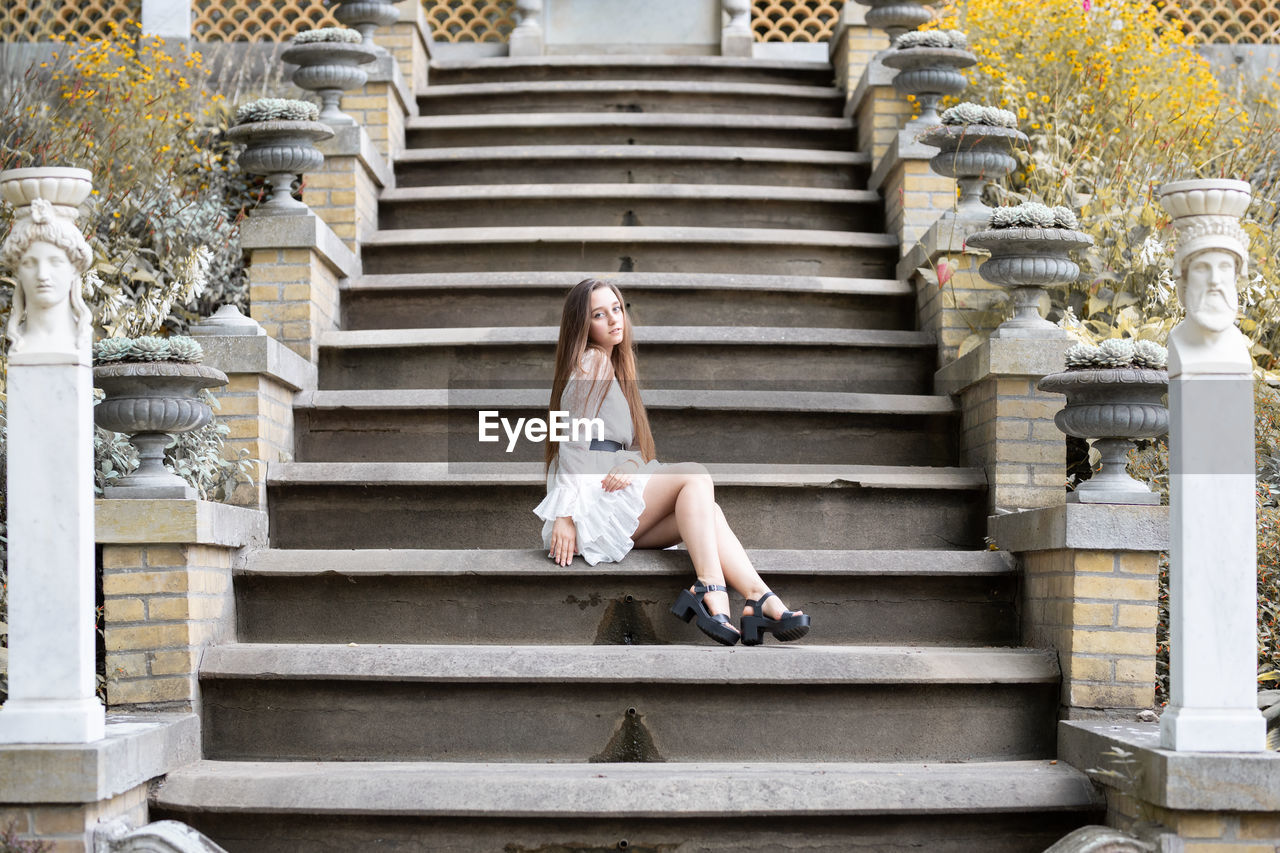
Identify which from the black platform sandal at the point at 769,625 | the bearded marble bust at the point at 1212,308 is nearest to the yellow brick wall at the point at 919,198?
the black platform sandal at the point at 769,625

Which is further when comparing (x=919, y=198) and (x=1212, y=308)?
(x=919, y=198)

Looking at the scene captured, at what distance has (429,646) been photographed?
12.3 ft

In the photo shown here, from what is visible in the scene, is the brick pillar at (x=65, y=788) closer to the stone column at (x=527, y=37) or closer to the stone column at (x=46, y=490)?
the stone column at (x=46, y=490)

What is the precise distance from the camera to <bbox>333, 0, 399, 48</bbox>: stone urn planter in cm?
612

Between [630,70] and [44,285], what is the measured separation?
15.1 feet

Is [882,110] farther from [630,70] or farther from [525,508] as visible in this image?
[525,508]

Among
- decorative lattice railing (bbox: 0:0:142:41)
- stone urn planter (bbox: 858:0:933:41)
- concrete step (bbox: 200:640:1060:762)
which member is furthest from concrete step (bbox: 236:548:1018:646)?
decorative lattice railing (bbox: 0:0:142:41)

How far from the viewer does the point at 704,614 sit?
12.0 ft

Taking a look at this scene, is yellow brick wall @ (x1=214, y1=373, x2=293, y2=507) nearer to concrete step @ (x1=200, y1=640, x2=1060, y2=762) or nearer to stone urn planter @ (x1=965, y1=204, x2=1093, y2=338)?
concrete step @ (x1=200, y1=640, x2=1060, y2=762)

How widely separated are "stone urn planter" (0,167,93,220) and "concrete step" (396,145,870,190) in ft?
10.2

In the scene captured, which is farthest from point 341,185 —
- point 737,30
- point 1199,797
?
point 1199,797

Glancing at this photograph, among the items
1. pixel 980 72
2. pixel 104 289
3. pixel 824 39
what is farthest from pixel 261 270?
pixel 824 39

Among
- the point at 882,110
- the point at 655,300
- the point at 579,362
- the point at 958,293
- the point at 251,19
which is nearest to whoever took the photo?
the point at 579,362

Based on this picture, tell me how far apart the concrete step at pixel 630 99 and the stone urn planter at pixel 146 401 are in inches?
138
